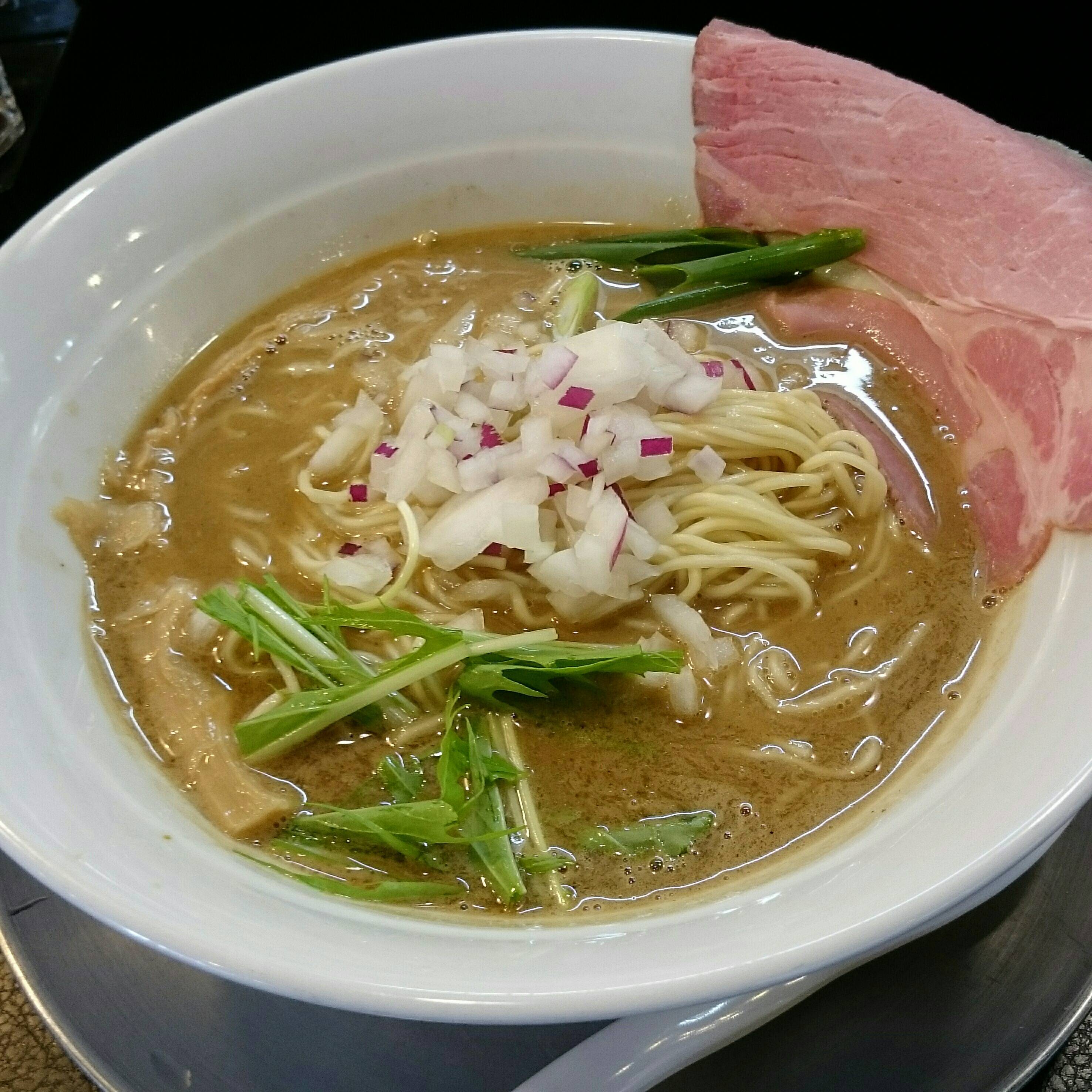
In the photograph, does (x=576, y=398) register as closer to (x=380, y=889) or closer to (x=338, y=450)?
(x=338, y=450)

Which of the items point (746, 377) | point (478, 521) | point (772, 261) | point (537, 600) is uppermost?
point (772, 261)

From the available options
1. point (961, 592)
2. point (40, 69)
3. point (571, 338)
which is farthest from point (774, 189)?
point (40, 69)

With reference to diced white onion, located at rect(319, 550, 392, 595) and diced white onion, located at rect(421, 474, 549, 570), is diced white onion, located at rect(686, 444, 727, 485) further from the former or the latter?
diced white onion, located at rect(319, 550, 392, 595)

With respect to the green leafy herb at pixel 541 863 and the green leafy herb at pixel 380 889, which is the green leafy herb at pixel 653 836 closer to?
the green leafy herb at pixel 541 863

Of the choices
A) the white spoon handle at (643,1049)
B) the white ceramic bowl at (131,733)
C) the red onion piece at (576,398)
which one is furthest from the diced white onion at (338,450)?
the white spoon handle at (643,1049)

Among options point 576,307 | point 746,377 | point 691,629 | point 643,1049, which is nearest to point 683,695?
point 691,629
